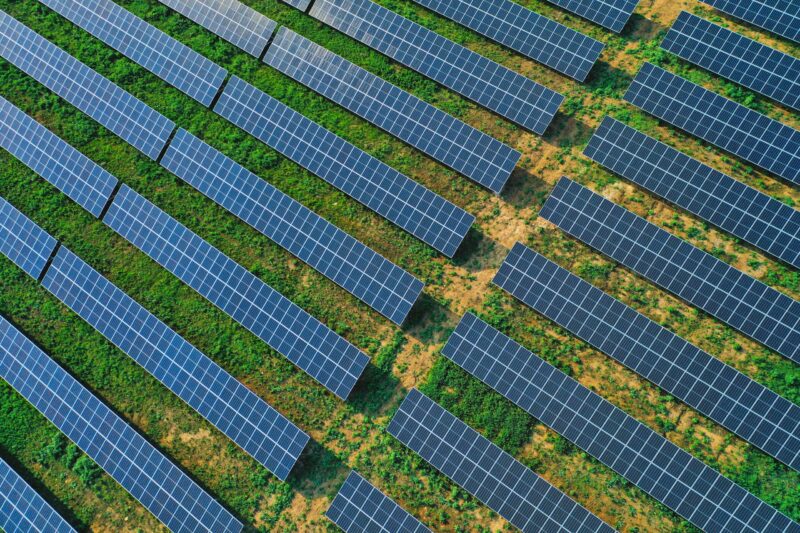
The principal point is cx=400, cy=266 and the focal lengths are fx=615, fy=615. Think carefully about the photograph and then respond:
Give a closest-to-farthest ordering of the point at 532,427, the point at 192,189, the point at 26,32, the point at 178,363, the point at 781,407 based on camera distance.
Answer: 1. the point at 781,407
2. the point at 532,427
3. the point at 178,363
4. the point at 192,189
5. the point at 26,32

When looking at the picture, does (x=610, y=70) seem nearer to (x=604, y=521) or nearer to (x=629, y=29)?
(x=629, y=29)

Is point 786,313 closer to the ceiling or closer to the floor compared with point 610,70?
closer to the floor

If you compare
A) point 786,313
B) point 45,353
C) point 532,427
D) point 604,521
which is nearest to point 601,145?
point 786,313

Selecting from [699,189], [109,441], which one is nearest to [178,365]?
[109,441]

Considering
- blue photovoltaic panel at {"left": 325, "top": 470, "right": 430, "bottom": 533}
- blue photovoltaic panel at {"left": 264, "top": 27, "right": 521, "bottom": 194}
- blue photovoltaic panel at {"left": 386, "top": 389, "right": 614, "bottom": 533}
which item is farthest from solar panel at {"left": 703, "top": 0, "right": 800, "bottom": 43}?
blue photovoltaic panel at {"left": 325, "top": 470, "right": 430, "bottom": 533}

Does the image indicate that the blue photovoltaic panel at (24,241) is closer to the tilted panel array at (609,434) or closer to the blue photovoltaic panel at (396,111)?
the blue photovoltaic panel at (396,111)

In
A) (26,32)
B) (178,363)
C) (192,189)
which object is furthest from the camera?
(26,32)

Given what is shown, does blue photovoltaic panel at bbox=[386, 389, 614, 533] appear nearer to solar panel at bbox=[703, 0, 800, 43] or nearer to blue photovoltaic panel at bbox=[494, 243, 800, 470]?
→ blue photovoltaic panel at bbox=[494, 243, 800, 470]
